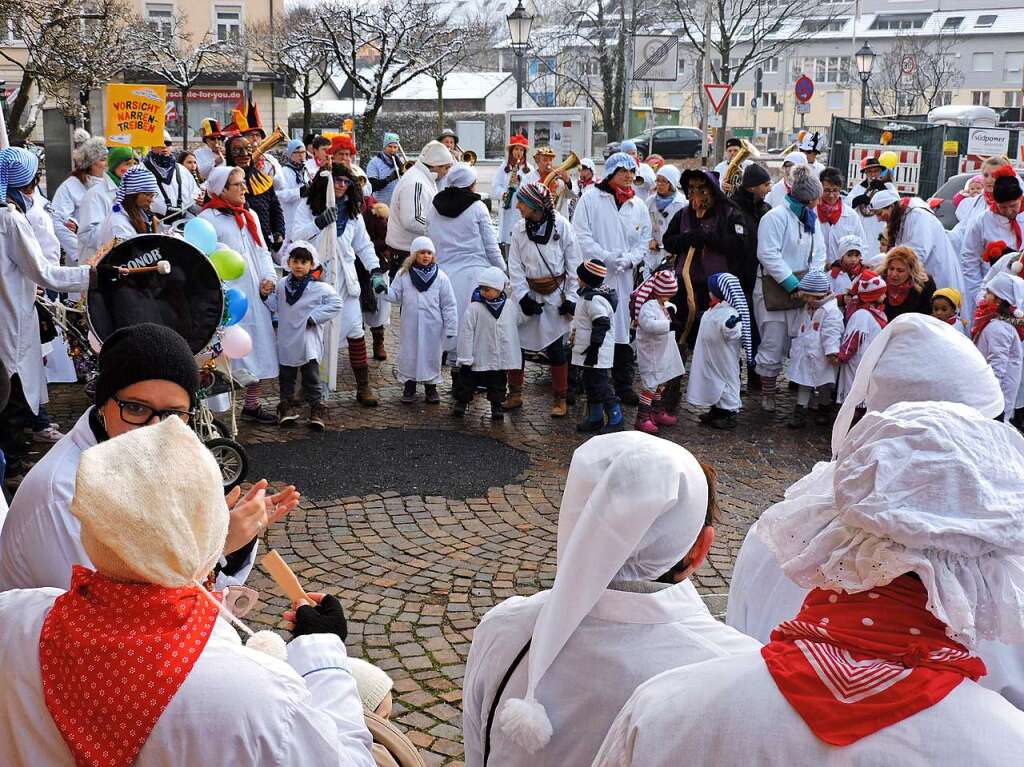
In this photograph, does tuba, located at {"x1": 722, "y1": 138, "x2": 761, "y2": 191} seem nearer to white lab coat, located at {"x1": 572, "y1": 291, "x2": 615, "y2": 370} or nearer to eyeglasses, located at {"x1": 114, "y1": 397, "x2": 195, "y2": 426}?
white lab coat, located at {"x1": 572, "y1": 291, "x2": 615, "y2": 370}

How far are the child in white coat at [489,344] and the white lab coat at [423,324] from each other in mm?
453

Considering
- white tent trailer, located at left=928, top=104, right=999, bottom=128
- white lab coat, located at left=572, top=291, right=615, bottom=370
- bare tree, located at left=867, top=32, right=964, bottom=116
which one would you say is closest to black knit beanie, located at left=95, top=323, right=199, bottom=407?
white lab coat, located at left=572, top=291, right=615, bottom=370

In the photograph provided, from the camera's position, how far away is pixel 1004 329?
8.75m

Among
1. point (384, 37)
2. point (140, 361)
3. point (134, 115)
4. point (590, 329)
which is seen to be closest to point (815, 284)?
point (590, 329)

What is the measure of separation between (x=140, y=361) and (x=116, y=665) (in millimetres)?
1169

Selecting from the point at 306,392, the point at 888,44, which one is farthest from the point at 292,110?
the point at 306,392

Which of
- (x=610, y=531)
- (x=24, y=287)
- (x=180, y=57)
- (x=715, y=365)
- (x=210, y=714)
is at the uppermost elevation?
(x=180, y=57)

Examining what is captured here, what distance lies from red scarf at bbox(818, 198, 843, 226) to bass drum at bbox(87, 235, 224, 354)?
6.50 metres

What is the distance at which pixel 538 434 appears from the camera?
904 cm

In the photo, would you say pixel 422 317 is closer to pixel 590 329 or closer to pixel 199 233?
pixel 590 329

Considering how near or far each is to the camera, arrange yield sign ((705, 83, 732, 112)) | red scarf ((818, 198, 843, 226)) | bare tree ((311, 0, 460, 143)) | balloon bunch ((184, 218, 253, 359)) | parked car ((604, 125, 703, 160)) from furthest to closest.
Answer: parked car ((604, 125, 703, 160))
bare tree ((311, 0, 460, 143))
yield sign ((705, 83, 732, 112))
red scarf ((818, 198, 843, 226))
balloon bunch ((184, 218, 253, 359))

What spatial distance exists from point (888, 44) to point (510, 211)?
6467 centimetres

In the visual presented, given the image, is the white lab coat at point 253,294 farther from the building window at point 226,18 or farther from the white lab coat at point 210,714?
the building window at point 226,18

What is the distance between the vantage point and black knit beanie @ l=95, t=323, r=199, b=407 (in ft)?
9.78
